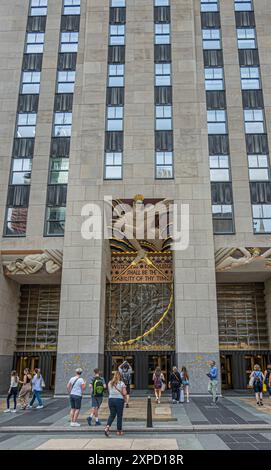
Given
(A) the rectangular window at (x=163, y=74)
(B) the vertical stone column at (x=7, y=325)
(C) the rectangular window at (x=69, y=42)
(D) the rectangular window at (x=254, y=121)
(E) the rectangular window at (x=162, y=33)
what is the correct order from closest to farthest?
1. (B) the vertical stone column at (x=7, y=325)
2. (D) the rectangular window at (x=254, y=121)
3. (A) the rectangular window at (x=163, y=74)
4. (E) the rectangular window at (x=162, y=33)
5. (C) the rectangular window at (x=69, y=42)

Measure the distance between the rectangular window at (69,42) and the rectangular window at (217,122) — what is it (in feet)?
38.9

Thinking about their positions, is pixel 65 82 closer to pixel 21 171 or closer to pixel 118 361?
pixel 21 171

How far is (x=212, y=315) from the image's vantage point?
2250 cm

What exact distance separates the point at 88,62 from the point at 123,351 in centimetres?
2126

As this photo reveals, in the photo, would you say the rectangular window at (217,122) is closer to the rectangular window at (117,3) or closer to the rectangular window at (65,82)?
the rectangular window at (65,82)

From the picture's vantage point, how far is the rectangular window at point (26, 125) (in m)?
27.7

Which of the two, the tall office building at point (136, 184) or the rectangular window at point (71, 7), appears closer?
the tall office building at point (136, 184)

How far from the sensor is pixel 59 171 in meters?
26.7

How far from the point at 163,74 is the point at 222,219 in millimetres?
12090

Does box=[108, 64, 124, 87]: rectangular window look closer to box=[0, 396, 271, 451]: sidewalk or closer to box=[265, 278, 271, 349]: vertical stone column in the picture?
box=[265, 278, 271, 349]: vertical stone column

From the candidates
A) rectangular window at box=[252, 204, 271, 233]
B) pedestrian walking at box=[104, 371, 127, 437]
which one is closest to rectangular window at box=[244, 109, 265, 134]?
rectangular window at box=[252, 204, 271, 233]

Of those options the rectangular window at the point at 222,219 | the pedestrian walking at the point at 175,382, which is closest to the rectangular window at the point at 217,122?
the rectangular window at the point at 222,219

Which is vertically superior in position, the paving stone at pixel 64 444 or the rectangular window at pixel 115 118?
the rectangular window at pixel 115 118

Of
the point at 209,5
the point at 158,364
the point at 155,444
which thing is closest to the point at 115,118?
the point at 209,5
